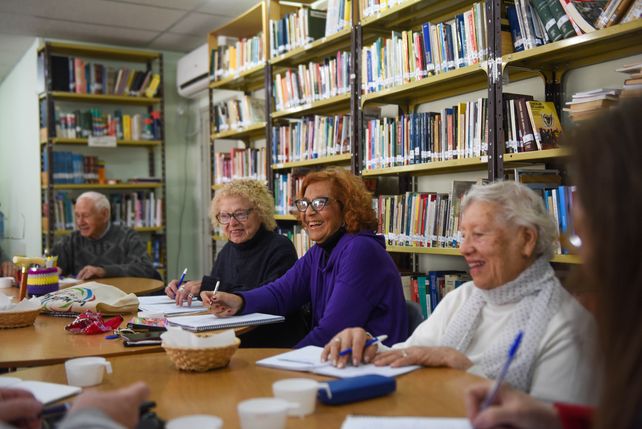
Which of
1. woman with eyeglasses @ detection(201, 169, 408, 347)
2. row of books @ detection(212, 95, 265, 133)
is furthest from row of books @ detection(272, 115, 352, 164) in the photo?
woman with eyeglasses @ detection(201, 169, 408, 347)

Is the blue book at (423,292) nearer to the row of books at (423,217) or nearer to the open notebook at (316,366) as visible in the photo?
the row of books at (423,217)

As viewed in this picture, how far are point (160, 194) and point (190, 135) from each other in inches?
27.9

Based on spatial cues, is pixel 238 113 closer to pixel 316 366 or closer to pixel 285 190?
pixel 285 190

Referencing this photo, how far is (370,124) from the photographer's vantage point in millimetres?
3807

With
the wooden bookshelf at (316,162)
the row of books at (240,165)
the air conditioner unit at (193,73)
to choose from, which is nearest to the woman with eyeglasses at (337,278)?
the wooden bookshelf at (316,162)

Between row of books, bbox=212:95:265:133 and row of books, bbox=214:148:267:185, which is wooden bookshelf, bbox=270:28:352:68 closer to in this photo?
row of books, bbox=212:95:265:133

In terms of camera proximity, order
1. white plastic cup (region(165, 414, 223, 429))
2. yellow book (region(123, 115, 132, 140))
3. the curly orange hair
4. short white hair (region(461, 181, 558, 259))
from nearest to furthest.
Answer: white plastic cup (region(165, 414, 223, 429))
short white hair (region(461, 181, 558, 259))
the curly orange hair
yellow book (region(123, 115, 132, 140))

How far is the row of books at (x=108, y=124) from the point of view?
6.07 meters

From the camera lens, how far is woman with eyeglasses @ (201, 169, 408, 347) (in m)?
2.21

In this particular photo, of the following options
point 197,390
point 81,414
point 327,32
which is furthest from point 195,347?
point 327,32

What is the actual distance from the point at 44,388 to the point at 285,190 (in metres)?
3.35

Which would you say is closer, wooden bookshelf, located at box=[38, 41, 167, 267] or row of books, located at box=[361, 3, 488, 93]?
row of books, located at box=[361, 3, 488, 93]

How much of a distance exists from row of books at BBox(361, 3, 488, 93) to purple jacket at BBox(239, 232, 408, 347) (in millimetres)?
1236

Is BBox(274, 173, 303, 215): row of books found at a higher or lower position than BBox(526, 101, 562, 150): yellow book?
lower
